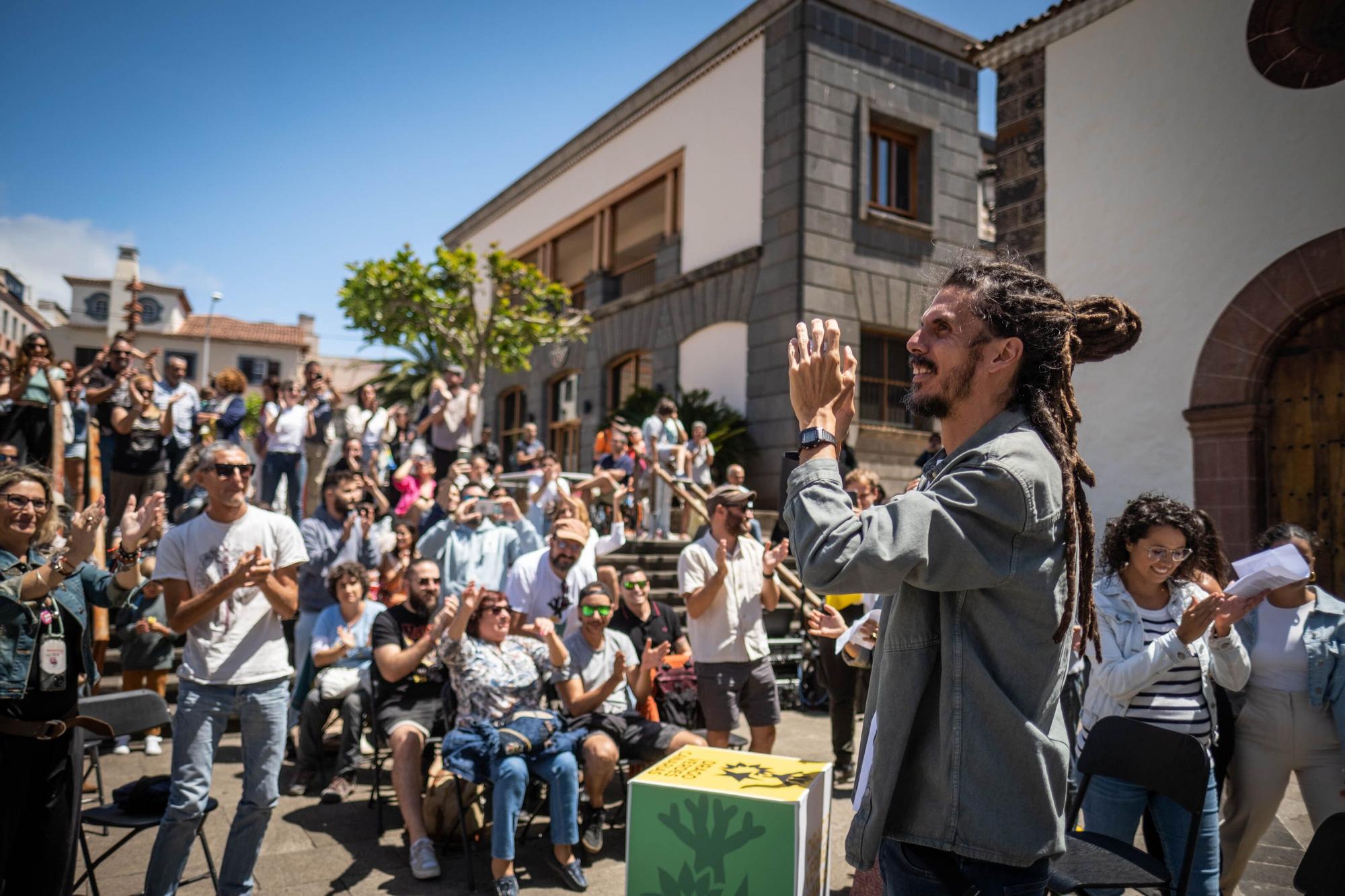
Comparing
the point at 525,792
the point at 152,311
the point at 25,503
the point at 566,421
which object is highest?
the point at 152,311

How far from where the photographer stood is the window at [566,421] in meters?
21.2

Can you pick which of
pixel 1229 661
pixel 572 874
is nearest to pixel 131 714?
pixel 572 874

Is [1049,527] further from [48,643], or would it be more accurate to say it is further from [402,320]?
[402,320]

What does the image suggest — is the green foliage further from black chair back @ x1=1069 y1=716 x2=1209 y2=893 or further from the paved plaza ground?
black chair back @ x1=1069 y1=716 x2=1209 y2=893

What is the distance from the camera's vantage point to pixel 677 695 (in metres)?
6.12

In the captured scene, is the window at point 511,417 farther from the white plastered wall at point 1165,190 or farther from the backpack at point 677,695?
the backpack at point 677,695

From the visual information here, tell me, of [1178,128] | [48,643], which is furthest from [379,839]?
[1178,128]

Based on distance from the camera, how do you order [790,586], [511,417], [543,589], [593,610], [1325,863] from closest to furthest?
[1325,863] → [593,610] → [543,589] → [790,586] → [511,417]

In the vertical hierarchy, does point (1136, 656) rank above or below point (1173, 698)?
above

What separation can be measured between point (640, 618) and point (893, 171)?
42.3ft

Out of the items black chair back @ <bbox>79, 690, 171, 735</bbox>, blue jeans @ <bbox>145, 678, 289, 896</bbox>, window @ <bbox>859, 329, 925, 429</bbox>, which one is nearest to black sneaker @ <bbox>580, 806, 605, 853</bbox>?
blue jeans @ <bbox>145, 678, 289, 896</bbox>

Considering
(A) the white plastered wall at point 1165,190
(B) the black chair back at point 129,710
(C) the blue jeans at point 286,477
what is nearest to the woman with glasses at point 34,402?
(C) the blue jeans at point 286,477

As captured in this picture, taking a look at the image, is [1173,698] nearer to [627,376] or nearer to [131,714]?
[131,714]

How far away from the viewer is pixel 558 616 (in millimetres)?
6520
